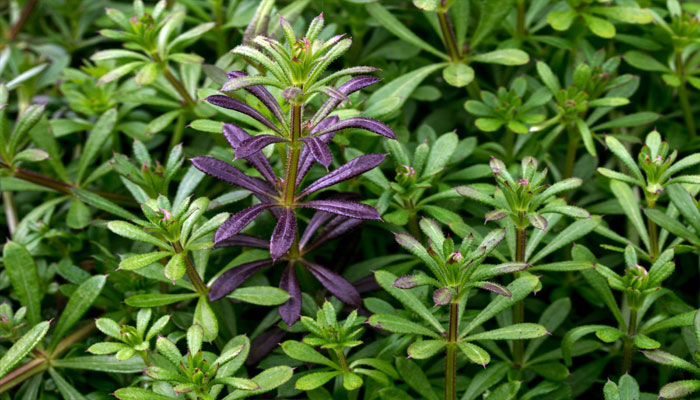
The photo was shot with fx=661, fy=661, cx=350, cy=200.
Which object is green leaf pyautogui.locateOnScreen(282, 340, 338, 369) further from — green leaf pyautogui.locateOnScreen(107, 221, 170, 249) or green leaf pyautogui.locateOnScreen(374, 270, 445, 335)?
green leaf pyautogui.locateOnScreen(107, 221, 170, 249)

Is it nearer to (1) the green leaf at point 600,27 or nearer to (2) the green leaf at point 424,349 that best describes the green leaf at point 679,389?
(2) the green leaf at point 424,349

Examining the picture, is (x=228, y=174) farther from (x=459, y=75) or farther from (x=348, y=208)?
(x=459, y=75)

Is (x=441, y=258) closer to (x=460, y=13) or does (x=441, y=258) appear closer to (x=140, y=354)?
(x=140, y=354)

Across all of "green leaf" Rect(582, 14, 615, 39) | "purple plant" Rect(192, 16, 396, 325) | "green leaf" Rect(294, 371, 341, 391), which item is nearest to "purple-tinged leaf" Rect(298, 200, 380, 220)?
"purple plant" Rect(192, 16, 396, 325)

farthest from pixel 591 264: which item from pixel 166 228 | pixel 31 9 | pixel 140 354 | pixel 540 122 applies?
pixel 31 9

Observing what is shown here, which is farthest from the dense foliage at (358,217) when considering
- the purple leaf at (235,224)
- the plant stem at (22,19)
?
the plant stem at (22,19)

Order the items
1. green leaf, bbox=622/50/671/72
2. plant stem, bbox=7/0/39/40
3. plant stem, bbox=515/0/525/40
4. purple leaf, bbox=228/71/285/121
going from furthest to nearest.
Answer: plant stem, bbox=7/0/39/40
plant stem, bbox=515/0/525/40
green leaf, bbox=622/50/671/72
purple leaf, bbox=228/71/285/121
